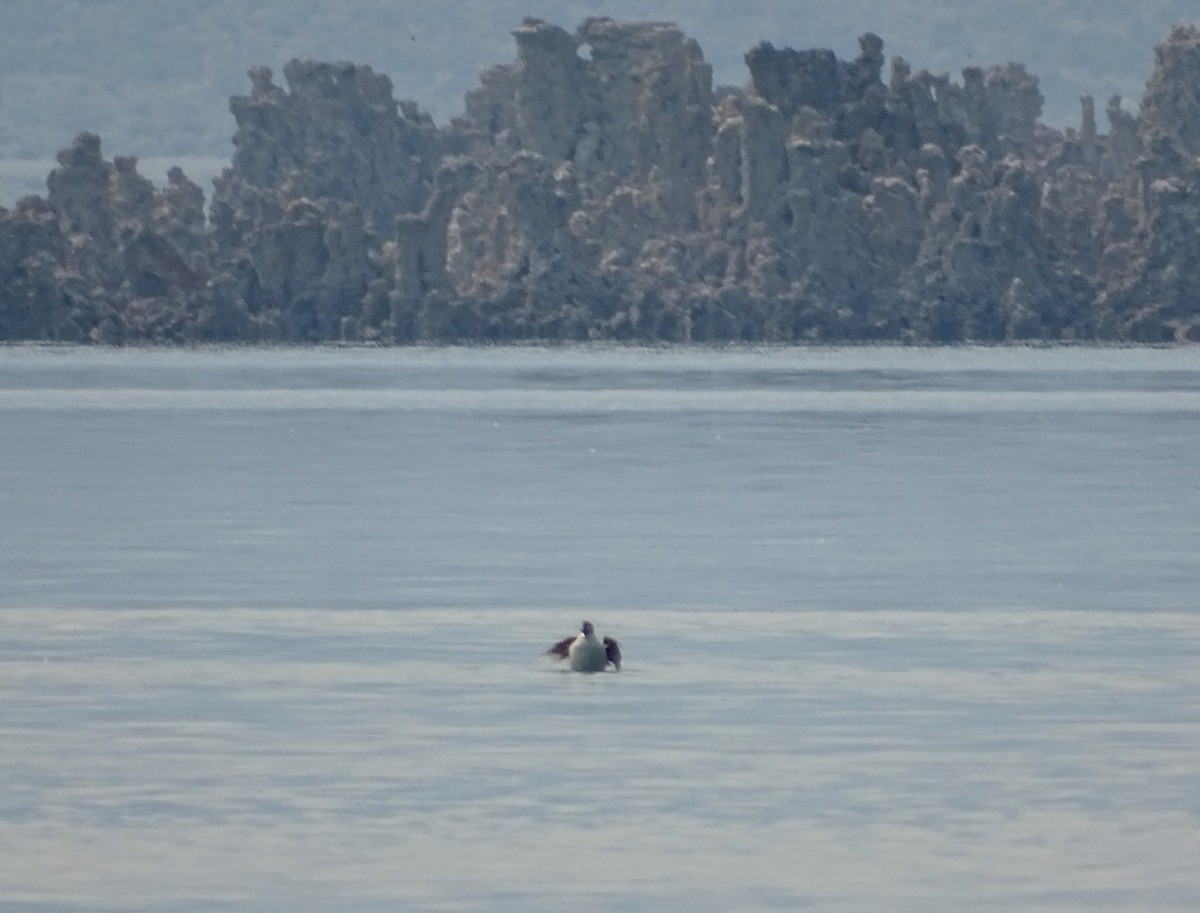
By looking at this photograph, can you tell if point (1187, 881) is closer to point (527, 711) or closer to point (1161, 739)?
point (1161, 739)

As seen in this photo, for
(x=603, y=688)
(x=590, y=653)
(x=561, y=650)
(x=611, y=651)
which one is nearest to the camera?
(x=603, y=688)

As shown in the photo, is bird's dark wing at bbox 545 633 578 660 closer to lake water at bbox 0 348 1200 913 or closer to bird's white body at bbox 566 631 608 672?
lake water at bbox 0 348 1200 913

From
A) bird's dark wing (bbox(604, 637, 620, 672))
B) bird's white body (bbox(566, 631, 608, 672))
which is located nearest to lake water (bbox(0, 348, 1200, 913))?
bird's white body (bbox(566, 631, 608, 672))

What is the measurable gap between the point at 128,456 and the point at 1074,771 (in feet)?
129

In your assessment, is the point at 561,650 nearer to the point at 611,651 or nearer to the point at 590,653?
the point at 611,651

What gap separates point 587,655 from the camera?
22.6 m

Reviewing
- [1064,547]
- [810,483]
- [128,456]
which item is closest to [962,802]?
[1064,547]

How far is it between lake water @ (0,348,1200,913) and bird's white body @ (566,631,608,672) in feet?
0.46

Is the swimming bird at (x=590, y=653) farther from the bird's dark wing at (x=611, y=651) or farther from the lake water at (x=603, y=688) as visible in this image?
the lake water at (x=603, y=688)

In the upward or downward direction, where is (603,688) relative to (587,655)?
downward

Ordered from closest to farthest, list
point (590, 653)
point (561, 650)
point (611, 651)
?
1. point (590, 653)
2. point (611, 651)
3. point (561, 650)

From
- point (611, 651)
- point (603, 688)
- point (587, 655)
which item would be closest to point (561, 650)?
point (611, 651)

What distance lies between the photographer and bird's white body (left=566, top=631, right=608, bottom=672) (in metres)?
22.6

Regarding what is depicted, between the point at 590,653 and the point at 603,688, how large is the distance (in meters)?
0.34
